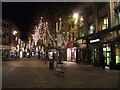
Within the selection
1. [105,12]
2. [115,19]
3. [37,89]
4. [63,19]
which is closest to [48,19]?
[63,19]

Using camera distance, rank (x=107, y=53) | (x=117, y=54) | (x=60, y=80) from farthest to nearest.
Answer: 1. (x=107, y=53)
2. (x=117, y=54)
3. (x=60, y=80)

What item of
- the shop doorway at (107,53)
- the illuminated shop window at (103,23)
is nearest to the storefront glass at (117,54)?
the shop doorway at (107,53)

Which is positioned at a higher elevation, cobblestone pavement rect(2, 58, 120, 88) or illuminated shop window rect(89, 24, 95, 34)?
illuminated shop window rect(89, 24, 95, 34)

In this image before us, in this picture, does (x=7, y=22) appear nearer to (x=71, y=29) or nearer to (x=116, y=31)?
(x=71, y=29)

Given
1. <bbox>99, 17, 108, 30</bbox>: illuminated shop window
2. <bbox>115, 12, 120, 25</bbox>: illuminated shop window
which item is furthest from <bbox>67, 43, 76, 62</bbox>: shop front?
<bbox>115, 12, 120, 25</bbox>: illuminated shop window

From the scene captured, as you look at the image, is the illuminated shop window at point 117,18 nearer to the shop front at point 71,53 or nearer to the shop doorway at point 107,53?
the shop doorway at point 107,53

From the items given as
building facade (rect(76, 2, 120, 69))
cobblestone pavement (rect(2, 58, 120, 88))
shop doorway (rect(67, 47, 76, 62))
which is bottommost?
cobblestone pavement (rect(2, 58, 120, 88))

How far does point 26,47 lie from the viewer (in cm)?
16250

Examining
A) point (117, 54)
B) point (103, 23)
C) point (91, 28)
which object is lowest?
point (117, 54)

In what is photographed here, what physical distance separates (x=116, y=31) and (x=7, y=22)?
71.9 meters

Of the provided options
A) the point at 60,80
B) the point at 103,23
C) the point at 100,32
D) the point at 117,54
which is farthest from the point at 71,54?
the point at 60,80

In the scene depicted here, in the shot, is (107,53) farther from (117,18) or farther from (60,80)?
(60,80)

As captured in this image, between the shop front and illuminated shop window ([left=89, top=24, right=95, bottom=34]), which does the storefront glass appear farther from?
the shop front

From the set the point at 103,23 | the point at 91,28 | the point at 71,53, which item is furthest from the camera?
the point at 71,53
